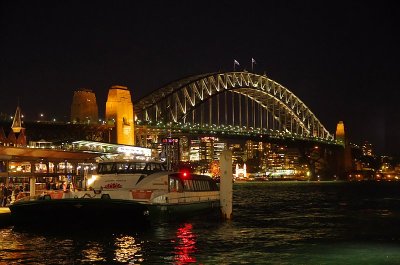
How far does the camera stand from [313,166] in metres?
169

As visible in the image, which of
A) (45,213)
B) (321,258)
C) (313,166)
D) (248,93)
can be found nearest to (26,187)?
(45,213)

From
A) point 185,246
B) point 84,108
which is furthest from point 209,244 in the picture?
point 84,108

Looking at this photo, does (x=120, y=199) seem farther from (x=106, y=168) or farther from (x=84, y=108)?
(x=84, y=108)

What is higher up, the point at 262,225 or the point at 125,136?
the point at 125,136

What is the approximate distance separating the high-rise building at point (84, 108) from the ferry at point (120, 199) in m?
66.7

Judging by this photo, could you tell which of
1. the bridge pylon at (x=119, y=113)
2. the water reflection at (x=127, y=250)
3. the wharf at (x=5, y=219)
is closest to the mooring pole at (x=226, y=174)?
the water reflection at (x=127, y=250)

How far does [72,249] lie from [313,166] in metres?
151

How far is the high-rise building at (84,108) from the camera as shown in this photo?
98000 millimetres

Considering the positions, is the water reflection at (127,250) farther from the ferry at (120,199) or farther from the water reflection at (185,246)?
the ferry at (120,199)

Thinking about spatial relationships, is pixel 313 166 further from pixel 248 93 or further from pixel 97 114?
pixel 97 114

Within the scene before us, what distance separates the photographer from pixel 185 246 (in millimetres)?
22625

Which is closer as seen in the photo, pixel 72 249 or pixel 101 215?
pixel 72 249

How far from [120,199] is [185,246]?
541 cm

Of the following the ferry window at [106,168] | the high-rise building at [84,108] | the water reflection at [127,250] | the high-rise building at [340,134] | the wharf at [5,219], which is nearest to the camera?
the water reflection at [127,250]
